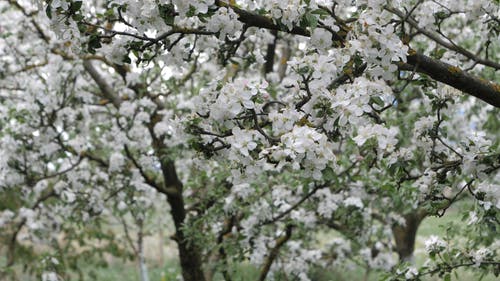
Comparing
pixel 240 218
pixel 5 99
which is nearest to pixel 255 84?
pixel 240 218

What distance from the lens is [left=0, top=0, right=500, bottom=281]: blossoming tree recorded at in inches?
87.6

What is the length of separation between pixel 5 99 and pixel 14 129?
3.19 feet

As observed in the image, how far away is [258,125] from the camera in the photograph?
228cm

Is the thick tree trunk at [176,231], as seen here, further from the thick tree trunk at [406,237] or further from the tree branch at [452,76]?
the tree branch at [452,76]

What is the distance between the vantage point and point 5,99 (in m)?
6.46

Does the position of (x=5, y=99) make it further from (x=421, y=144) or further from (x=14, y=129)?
(x=421, y=144)

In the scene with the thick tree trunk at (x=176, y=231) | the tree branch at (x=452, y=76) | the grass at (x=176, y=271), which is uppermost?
the grass at (x=176, y=271)

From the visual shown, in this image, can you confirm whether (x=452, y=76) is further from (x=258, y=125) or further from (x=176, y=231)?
(x=176, y=231)

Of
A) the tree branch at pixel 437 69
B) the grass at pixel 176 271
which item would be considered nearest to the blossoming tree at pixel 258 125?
the tree branch at pixel 437 69

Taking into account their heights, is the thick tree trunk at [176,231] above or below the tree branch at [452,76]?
above

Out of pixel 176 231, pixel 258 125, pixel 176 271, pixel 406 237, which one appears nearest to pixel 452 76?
pixel 258 125

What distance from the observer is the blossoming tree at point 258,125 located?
2225 mm

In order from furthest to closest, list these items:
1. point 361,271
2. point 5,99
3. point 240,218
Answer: point 361,271 < point 5,99 < point 240,218

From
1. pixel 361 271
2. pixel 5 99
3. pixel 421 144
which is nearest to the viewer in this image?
pixel 421 144
